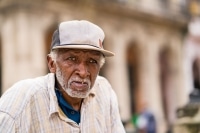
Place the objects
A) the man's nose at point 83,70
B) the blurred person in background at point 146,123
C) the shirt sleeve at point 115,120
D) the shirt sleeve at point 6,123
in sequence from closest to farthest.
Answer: the shirt sleeve at point 6,123 < the man's nose at point 83,70 < the shirt sleeve at point 115,120 < the blurred person in background at point 146,123

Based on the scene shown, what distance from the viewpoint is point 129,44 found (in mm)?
23703

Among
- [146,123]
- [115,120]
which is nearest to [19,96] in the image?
[115,120]

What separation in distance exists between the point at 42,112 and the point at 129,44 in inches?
827

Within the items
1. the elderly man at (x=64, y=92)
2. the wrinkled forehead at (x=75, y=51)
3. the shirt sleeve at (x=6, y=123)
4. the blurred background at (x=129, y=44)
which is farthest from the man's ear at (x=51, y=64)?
the blurred background at (x=129, y=44)

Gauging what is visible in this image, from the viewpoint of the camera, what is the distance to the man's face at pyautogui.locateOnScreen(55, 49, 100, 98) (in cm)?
283

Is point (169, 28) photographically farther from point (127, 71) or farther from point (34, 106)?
point (34, 106)

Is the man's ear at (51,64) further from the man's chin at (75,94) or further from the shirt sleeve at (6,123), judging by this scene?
the shirt sleeve at (6,123)

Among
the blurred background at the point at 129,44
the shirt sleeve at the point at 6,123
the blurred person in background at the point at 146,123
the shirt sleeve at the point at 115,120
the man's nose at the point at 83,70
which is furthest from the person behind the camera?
the blurred background at the point at 129,44

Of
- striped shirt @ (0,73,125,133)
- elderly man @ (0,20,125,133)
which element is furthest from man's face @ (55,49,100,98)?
striped shirt @ (0,73,125,133)

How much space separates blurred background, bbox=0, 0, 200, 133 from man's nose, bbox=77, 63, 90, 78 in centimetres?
1093

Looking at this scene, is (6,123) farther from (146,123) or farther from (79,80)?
(146,123)

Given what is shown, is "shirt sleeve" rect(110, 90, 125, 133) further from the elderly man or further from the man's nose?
the man's nose

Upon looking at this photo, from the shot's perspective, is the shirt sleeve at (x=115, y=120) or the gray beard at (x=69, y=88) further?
the shirt sleeve at (x=115, y=120)

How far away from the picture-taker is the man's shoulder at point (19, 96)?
2.73 m
